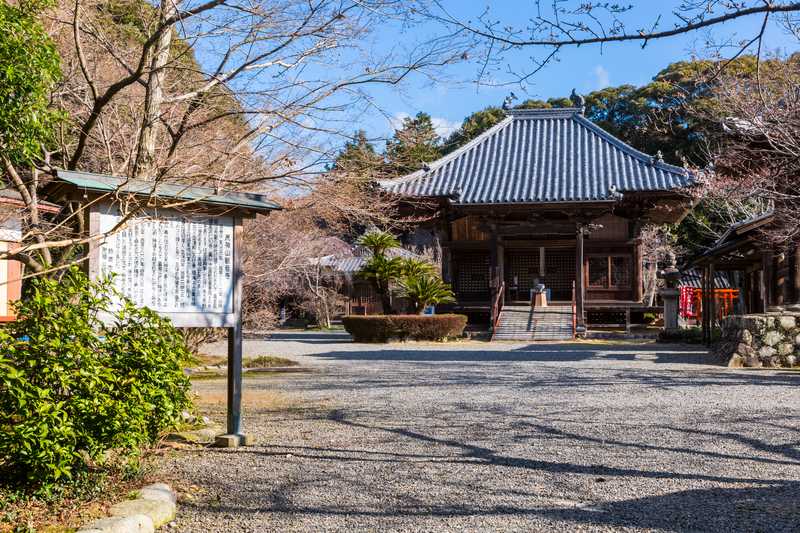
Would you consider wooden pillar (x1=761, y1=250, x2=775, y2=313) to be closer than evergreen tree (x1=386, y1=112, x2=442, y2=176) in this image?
No

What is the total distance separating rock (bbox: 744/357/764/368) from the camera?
38.3ft

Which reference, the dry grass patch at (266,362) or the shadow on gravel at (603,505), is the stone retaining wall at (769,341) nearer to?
the dry grass patch at (266,362)

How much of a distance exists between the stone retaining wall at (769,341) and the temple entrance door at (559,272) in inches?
506

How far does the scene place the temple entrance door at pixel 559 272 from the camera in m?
24.7

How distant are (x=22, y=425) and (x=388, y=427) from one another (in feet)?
Answer: 11.1

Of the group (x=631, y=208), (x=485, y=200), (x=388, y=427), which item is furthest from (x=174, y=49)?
(x=631, y=208)

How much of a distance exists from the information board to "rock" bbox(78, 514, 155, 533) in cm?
201

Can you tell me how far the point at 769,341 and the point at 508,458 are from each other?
8.30 metres

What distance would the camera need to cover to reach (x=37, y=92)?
4.34 m

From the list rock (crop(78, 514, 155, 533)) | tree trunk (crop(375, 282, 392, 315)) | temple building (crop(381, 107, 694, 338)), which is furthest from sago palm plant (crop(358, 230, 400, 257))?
rock (crop(78, 514, 155, 533))

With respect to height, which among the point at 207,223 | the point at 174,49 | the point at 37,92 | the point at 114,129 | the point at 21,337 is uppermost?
the point at 174,49

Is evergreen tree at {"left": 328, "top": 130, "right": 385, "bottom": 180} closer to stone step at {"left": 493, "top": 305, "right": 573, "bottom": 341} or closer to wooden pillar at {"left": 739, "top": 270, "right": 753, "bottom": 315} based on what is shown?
stone step at {"left": 493, "top": 305, "right": 573, "bottom": 341}

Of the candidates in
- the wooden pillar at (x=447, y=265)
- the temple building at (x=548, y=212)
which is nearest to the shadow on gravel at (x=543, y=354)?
the temple building at (x=548, y=212)

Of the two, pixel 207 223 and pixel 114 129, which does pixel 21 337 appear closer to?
pixel 207 223
